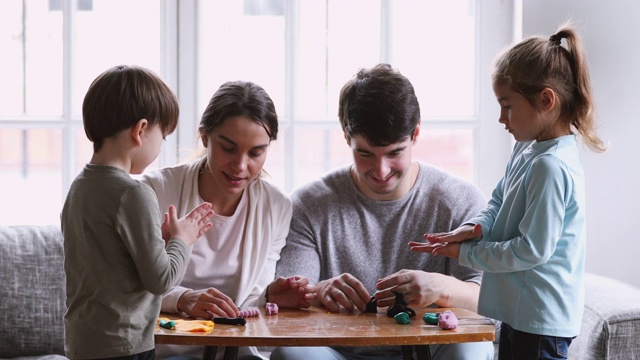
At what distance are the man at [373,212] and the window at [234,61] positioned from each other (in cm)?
76

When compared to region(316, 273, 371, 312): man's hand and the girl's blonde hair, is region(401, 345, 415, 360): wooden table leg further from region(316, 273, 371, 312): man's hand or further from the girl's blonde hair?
the girl's blonde hair

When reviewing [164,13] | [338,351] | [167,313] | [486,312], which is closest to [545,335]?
[486,312]

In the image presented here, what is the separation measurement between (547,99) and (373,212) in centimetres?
73

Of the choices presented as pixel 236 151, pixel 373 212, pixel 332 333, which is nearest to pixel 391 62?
pixel 373 212

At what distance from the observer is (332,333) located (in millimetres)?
2061

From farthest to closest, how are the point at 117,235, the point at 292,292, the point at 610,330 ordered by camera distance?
1. the point at 610,330
2. the point at 292,292
3. the point at 117,235

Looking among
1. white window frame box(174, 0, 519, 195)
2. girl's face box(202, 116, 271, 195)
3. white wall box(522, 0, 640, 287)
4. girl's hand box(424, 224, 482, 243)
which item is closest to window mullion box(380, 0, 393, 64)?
white window frame box(174, 0, 519, 195)

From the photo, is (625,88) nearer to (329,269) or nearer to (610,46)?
(610,46)

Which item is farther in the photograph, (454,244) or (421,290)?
(421,290)

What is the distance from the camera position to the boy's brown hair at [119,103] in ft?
6.57

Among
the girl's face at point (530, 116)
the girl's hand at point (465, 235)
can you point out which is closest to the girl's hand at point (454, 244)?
the girl's hand at point (465, 235)

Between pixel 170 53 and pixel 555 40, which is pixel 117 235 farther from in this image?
pixel 170 53

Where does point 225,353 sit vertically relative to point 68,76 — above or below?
below

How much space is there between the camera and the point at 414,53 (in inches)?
140
